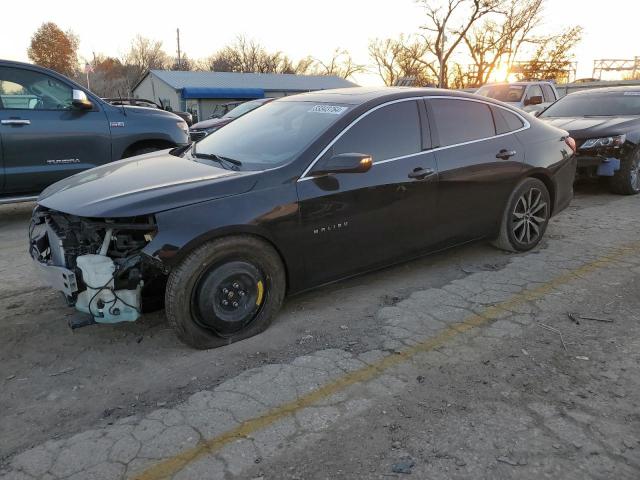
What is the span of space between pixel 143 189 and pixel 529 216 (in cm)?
377

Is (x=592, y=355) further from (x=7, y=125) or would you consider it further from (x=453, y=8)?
(x=453, y=8)

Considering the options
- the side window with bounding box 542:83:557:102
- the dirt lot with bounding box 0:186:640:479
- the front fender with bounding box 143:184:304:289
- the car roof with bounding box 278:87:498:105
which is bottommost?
the dirt lot with bounding box 0:186:640:479

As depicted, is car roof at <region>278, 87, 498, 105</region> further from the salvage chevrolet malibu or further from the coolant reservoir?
the coolant reservoir

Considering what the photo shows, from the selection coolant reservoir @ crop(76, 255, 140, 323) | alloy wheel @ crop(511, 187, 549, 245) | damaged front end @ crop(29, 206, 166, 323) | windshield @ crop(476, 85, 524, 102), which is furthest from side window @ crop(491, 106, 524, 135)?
windshield @ crop(476, 85, 524, 102)

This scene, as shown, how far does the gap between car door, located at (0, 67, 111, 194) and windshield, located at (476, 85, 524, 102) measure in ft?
34.1

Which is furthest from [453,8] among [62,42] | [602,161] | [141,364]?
[62,42]

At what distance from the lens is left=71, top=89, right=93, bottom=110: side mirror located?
21.4 ft

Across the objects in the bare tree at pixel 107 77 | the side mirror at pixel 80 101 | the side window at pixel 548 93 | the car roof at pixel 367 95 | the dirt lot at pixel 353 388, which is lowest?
the dirt lot at pixel 353 388

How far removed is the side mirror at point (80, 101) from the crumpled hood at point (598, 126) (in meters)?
6.28

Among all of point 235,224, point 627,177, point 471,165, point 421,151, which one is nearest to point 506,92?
point 627,177

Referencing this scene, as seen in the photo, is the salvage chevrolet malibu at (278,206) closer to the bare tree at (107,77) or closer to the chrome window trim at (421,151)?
the chrome window trim at (421,151)

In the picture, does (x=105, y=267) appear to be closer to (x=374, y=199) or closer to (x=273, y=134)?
(x=273, y=134)

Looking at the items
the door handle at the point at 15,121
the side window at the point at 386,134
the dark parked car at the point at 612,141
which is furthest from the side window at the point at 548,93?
the door handle at the point at 15,121

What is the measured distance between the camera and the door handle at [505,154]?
4.79 m
